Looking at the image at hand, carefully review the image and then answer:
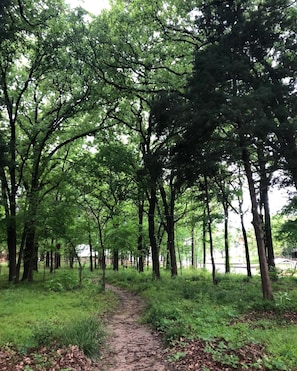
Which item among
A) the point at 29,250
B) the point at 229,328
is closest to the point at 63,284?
the point at 29,250

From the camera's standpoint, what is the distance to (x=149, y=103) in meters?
13.6

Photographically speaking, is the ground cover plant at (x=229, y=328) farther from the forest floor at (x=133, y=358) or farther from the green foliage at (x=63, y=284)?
the green foliage at (x=63, y=284)

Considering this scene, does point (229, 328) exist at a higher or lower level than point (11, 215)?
lower

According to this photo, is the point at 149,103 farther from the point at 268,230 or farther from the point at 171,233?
the point at 268,230

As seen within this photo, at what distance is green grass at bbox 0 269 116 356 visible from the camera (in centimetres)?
559

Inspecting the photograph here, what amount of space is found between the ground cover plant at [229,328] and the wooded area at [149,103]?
1053 millimetres

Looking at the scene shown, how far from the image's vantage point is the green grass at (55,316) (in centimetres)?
559

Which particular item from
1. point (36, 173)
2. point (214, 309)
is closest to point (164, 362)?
point (214, 309)

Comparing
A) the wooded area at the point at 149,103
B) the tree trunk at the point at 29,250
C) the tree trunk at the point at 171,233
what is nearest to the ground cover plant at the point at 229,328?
the wooded area at the point at 149,103

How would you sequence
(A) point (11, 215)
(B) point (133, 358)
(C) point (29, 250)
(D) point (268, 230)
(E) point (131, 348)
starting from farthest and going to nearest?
(D) point (268, 230) → (C) point (29, 250) → (A) point (11, 215) → (E) point (131, 348) → (B) point (133, 358)

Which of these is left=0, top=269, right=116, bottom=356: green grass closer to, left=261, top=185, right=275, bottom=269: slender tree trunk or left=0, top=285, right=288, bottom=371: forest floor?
left=0, top=285, right=288, bottom=371: forest floor

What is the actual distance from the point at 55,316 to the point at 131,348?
2.87 metres

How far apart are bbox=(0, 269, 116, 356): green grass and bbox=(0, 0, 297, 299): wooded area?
11.2ft

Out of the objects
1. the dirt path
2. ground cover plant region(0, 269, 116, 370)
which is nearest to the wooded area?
the dirt path
